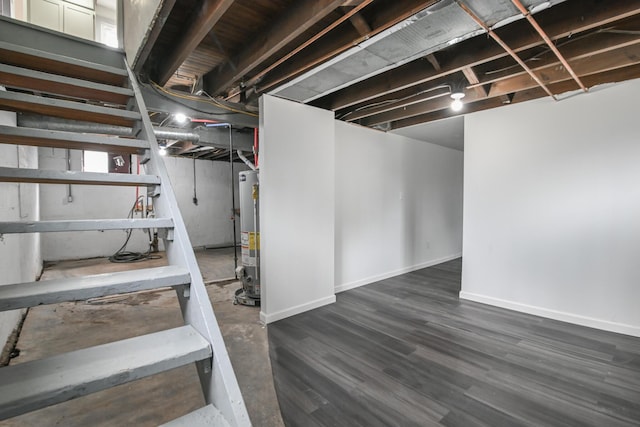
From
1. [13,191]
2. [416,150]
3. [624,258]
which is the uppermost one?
[416,150]

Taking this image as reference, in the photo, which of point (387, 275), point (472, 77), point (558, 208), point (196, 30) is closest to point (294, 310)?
point (387, 275)

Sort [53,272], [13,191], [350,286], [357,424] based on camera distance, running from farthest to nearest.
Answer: [53,272] < [350,286] < [13,191] < [357,424]

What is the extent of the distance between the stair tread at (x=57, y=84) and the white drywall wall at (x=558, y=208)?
3960mm

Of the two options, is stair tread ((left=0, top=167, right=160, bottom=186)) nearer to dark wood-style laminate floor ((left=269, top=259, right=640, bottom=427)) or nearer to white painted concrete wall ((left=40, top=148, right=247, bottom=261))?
dark wood-style laminate floor ((left=269, top=259, right=640, bottom=427))

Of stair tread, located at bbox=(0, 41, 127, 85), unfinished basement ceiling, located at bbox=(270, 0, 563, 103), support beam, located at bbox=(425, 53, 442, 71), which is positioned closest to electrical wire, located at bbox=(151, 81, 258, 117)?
stair tread, located at bbox=(0, 41, 127, 85)

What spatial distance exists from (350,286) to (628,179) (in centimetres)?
336

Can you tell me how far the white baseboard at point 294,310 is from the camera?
10.6 ft

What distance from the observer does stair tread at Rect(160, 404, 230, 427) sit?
89 centimetres

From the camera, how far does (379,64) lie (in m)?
2.47

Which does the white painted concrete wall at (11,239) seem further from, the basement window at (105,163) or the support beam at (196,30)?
the basement window at (105,163)

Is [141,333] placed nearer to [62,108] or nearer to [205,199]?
[62,108]

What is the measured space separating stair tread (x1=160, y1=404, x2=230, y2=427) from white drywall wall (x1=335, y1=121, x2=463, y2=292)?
133 inches

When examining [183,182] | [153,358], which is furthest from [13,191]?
[183,182]

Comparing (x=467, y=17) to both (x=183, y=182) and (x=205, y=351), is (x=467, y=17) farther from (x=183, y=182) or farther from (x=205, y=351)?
(x=183, y=182)
